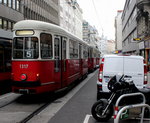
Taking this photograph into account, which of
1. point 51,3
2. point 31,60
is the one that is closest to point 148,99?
point 31,60

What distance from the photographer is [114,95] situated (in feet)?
A: 19.5

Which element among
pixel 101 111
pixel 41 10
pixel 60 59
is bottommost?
pixel 101 111

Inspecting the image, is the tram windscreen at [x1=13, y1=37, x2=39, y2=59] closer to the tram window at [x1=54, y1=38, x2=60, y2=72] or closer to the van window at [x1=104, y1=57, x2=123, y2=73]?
the tram window at [x1=54, y1=38, x2=60, y2=72]

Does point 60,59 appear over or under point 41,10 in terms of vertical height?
under

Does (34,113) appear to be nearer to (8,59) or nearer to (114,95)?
(114,95)

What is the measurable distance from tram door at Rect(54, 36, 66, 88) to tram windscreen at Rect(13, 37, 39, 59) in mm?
1160

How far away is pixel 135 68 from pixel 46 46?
3.43 m

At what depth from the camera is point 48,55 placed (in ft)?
30.7

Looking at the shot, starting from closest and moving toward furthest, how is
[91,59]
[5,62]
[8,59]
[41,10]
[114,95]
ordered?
[114,95], [5,62], [8,59], [91,59], [41,10]

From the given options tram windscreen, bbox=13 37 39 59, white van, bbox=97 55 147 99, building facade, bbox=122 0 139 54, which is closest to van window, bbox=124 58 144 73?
white van, bbox=97 55 147 99

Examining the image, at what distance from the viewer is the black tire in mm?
6262

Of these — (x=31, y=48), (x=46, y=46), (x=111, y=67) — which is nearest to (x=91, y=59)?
(x=46, y=46)

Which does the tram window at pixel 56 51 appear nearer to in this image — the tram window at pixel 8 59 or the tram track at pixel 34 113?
the tram track at pixel 34 113

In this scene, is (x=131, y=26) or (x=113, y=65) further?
(x=131, y=26)
